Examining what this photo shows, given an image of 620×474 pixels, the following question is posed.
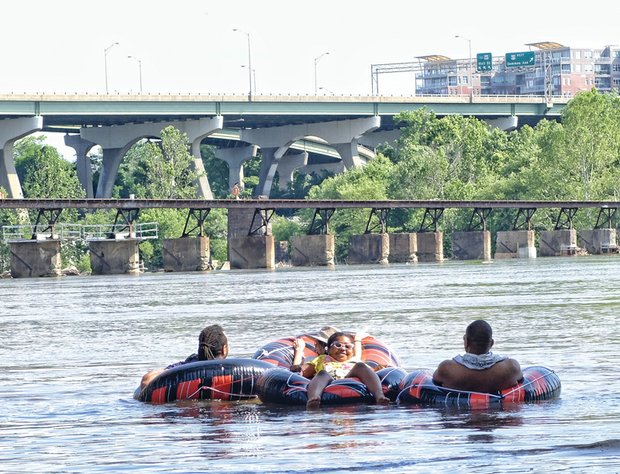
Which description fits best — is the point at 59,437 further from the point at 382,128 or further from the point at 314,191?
the point at 382,128

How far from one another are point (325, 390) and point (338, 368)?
Answer: 0.48m

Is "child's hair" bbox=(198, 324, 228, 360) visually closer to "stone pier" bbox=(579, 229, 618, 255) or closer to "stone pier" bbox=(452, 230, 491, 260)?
"stone pier" bbox=(452, 230, 491, 260)

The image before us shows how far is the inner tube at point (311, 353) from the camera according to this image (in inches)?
821

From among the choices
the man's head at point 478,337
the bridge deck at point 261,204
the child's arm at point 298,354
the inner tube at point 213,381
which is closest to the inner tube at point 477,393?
the man's head at point 478,337

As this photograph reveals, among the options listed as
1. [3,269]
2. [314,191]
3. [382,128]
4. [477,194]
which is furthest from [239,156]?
[3,269]

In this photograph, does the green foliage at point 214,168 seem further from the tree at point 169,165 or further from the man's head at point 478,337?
the man's head at point 478,337

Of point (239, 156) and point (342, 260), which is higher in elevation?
point (239, 156)

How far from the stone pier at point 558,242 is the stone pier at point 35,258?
4246cm

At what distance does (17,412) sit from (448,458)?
7748 mm

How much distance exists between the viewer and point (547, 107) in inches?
6816

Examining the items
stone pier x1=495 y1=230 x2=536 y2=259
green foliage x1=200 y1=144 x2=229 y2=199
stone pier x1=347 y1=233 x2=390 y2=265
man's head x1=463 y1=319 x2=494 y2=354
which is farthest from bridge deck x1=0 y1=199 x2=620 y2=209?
man's head x1=463 y1=319 x2=494 y2=354

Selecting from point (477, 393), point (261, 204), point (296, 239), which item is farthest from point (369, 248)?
point (477, 393)

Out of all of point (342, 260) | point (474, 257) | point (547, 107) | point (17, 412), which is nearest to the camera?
point (17, 412)

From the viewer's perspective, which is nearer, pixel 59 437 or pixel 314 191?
pixel 59 437
